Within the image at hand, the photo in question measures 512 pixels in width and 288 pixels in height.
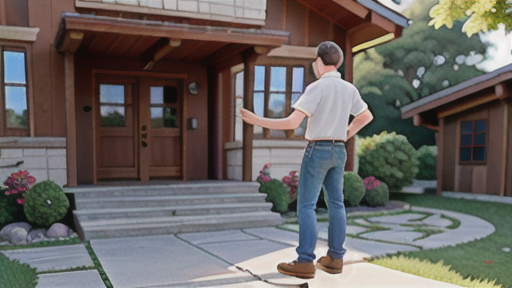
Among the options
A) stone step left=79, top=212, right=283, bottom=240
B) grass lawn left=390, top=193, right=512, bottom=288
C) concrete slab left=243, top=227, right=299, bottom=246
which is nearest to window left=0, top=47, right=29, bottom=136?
stone step left=79, top=212, right=283, bottom=240

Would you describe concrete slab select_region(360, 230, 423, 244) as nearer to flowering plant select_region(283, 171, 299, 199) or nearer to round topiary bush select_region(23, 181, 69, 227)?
flowering plant select_region(283, 171, 299, 199)

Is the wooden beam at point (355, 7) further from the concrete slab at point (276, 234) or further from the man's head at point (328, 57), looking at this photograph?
the man's head at point (328, 57)

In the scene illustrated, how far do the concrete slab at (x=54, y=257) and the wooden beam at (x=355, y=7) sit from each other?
21.0 feet

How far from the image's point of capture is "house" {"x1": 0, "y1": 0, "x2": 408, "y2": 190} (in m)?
7.18

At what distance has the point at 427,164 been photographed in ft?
54.9

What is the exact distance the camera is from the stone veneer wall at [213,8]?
7.79 m

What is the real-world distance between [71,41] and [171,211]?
2.92 meters

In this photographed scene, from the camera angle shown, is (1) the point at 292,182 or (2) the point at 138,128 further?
(2) the point at 138,128

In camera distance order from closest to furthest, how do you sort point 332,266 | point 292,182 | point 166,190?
1. point 332,266
2. point 166,190
3. point 292,182

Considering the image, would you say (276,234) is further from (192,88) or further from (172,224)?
(192,88)

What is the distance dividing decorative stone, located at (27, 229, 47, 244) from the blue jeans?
13.0 feet

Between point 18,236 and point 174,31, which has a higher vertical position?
point 174,31

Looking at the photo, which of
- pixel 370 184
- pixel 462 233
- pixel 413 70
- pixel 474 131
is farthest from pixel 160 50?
pixel 413 70

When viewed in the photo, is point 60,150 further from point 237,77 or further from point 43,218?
point 237,77
